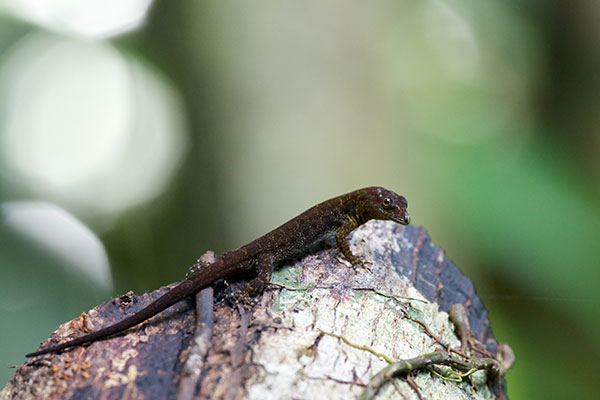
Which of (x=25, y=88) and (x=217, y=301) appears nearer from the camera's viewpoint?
(x=217, y=301)

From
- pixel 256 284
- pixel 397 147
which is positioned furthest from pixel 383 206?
pixel 397 147

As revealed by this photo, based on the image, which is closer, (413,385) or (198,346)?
(198,346)

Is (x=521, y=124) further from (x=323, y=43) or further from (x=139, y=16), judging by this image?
(x=139, y=16)

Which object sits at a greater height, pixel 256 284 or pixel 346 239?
pixel 346 239

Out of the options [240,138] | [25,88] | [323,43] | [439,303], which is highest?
[25,88]

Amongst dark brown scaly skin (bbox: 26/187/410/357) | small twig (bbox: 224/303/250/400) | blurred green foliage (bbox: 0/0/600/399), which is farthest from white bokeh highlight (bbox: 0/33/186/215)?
small twig (bbox: 224/303/250/400)

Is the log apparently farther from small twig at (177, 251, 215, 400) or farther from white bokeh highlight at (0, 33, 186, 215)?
white bokeh highlight at (0, 33, 186, 215)

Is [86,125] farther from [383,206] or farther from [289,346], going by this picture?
[289,346]

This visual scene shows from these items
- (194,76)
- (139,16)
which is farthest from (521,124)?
(139,16)
